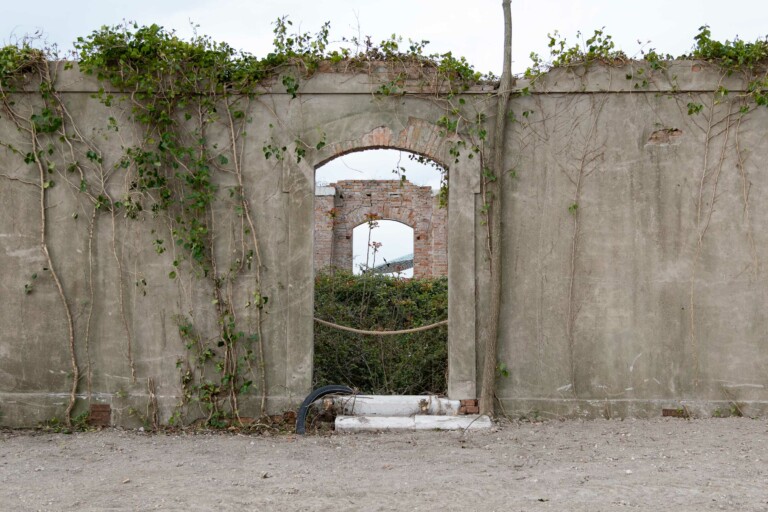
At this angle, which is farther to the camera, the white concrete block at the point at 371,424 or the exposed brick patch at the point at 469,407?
the exposed brick patch at the point at 469,407

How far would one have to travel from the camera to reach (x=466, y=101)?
6477 mm

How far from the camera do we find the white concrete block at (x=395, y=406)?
6.34m

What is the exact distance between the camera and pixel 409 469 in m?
4.89

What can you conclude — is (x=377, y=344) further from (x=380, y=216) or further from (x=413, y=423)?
(x=380, y=216)

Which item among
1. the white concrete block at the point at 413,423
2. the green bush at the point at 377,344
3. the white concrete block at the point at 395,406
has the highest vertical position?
the green bush at the point at 377,344

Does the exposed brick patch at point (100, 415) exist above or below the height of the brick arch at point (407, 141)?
below

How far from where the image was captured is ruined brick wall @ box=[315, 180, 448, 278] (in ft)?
51.5

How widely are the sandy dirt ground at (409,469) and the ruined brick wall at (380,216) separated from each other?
966cm

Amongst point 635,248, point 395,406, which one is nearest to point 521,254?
point 635,248

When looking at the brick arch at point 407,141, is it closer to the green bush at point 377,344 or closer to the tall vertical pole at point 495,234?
the tall vertical pole at point 495,234

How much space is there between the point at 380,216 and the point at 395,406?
965cm

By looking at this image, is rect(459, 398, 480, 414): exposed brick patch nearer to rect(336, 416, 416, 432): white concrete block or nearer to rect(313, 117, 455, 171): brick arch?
rect(336, 416, 416, 432): white concrete block

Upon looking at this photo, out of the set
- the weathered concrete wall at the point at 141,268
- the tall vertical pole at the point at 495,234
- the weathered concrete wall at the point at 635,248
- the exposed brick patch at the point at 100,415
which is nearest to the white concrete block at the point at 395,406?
the weathered concrete wall at the point at 141,268

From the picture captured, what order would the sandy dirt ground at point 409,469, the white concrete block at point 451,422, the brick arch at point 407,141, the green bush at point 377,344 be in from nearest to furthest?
the sandy dirt ground at point 409,469 < the white concrete block at point 451,422 < the brick arch at point 407,141 < the green bush at point 377,344
